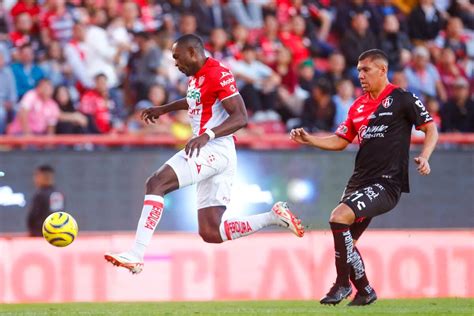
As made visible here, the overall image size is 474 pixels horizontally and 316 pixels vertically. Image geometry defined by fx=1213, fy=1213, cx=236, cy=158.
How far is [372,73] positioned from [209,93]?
61.3 inches

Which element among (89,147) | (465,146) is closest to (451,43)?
(465,146)

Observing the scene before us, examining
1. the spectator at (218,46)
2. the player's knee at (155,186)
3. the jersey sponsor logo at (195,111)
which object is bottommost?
the player's knee at (155,186)

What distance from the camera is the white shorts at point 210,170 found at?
11.3 meters

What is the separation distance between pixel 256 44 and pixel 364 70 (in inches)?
366

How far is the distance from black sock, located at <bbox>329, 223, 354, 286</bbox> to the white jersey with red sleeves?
158 centimetres

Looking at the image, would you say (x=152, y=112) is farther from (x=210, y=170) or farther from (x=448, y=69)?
(x=448, y=69)

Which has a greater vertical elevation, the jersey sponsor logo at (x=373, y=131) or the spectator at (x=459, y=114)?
the spectator at (x=459, y=114)

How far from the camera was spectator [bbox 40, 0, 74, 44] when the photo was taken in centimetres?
1927

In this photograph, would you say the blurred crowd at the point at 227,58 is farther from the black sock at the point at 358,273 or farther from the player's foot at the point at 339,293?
the player's foot at the point at 339,293

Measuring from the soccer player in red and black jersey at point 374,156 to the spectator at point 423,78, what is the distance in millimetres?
9206

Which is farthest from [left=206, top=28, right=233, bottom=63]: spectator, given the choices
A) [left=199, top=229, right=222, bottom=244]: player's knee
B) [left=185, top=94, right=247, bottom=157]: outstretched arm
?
[left=185, top=94, right=247, bottom=157]: outstretched arm

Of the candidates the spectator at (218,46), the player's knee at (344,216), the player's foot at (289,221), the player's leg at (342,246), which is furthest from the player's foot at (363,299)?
the spectator at (218,46)

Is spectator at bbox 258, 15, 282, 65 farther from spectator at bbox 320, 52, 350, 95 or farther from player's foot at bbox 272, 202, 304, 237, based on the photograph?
player's foot at bbox 272, 202, 304, 237

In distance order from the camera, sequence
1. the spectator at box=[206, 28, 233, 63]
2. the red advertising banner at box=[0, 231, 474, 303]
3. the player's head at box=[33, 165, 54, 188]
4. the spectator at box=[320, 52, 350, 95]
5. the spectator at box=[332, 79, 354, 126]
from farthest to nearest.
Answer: the spectator at box=[320, 52, 350, 95] → the spectator at box=[206, 28, 233, 63] → the spectator at box=[332, 79, 354, 126] → the player's head at box=[33, 165, 54, 188] → the red advertising banner at box=[0, 231, 474, 303]
